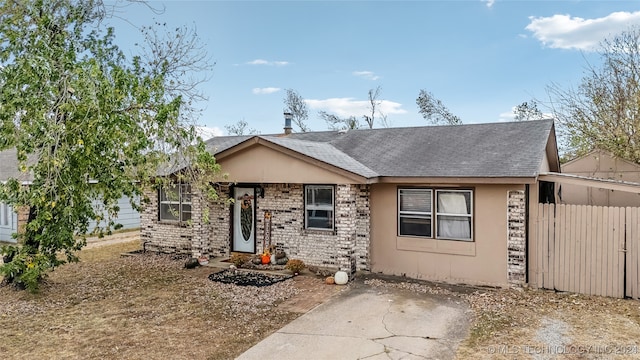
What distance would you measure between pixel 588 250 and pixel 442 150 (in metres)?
3.93

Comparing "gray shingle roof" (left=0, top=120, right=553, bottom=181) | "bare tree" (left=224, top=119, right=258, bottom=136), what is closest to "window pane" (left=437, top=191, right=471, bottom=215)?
"gray shingle roof" (left=0, top=120, right=553, bottom=181)

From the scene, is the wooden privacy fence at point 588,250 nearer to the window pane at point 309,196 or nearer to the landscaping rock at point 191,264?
the window pane at point 309,196

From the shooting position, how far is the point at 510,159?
919cm

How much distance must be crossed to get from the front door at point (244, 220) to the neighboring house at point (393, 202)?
0.03m

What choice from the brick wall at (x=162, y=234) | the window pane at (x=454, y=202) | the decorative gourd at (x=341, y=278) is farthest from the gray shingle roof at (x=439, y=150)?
the decorative gourd at (x=341, y=278)

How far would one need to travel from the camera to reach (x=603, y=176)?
1525cm

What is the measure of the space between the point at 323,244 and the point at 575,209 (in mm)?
5696

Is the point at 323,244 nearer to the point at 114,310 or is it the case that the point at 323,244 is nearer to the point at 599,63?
the point at 114,310

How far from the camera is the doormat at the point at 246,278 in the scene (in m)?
9.38

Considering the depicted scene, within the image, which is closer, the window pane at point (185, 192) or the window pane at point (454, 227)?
the window pane at point (454, 227)

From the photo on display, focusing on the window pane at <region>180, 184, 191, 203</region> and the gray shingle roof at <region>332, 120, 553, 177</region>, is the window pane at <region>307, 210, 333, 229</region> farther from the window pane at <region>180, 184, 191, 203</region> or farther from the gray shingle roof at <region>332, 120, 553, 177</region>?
the window pane at <region>180, 184, 191, 203</region>

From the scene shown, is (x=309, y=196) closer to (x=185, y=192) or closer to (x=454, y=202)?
(x=454, y=202)

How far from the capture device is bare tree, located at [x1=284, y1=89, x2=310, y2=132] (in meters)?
37.6

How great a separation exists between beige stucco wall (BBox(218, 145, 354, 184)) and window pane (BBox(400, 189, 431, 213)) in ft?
4.89
